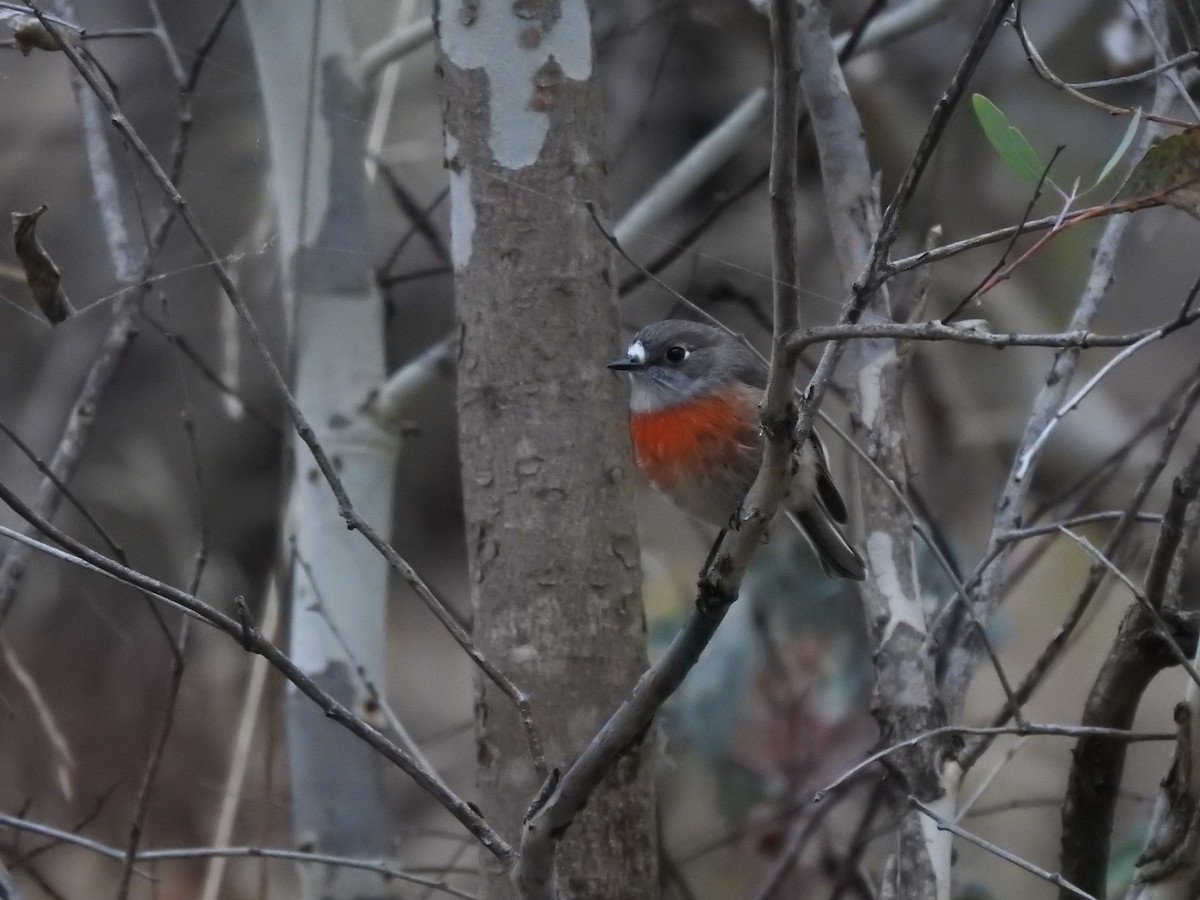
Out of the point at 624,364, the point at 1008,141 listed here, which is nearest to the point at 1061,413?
the point at 1008,141

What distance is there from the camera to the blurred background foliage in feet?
12.8

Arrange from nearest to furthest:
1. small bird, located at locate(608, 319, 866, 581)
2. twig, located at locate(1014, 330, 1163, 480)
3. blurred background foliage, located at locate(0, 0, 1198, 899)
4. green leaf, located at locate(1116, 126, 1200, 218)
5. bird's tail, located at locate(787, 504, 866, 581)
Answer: green leaf, located at locate(1116, 126, 1200, 218) → twig, located at locate(1014, 330, 1163, 480) → small bird, located at locate(608, 319, 866, 581) → bird's tail, located at locate(787, 504, 866, 581) → blurred background foliage, located at locate(0, 0, 1198, 899)

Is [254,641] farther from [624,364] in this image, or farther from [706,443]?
[706,443]

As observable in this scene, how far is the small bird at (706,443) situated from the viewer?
300 centimetres

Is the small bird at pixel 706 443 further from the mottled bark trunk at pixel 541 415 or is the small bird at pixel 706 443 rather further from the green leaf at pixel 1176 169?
the green leaf at pixel 1176 169

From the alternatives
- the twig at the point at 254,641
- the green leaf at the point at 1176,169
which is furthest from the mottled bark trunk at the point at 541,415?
the green leaf at the point at 1176,169

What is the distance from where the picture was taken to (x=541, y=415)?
8.80 feet

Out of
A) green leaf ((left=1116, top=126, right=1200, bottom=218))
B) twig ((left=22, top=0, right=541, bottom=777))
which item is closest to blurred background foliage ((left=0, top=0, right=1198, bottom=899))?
twig ((left=22, top=0, right=541, bottom=777))

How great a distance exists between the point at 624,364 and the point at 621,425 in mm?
132

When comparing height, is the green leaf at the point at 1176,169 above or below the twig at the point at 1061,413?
above

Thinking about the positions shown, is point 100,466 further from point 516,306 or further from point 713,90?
point 713,90

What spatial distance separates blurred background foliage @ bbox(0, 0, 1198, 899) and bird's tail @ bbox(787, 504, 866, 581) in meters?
0.36

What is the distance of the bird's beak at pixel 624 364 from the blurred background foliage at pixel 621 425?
53 cm

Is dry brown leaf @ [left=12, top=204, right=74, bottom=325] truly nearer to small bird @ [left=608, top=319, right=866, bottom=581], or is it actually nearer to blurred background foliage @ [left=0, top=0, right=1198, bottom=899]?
blurred background foliage @ [left=0, top=0, right=1198, bottom=899]
